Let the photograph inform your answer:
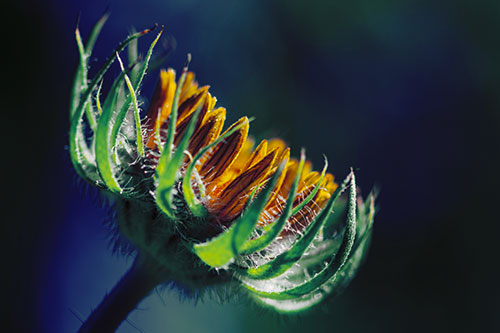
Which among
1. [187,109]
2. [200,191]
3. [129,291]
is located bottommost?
[129,291]

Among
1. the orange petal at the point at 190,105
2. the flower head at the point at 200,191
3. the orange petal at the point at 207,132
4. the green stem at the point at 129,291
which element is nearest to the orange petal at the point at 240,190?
the flower head at the point at 200,191

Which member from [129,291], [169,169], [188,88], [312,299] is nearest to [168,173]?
[169,169]

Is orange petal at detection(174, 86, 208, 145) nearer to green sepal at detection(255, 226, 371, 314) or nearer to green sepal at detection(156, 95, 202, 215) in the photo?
green sepal at detection(156, 95, 202, 215)

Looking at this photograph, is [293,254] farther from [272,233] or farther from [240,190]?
[240,190]

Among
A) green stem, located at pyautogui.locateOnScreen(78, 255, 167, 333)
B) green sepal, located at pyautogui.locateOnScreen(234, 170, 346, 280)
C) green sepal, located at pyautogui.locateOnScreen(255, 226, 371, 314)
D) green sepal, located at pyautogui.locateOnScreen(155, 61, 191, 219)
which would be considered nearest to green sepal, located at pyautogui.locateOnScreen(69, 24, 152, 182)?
green sepal, located at pyautogui.locateOnScreen(155, 61, 191, 219)

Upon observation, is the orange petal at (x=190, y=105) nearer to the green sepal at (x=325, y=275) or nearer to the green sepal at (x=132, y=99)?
the green sepal at (x=132, y=99)

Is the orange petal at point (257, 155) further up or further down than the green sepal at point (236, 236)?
further up
